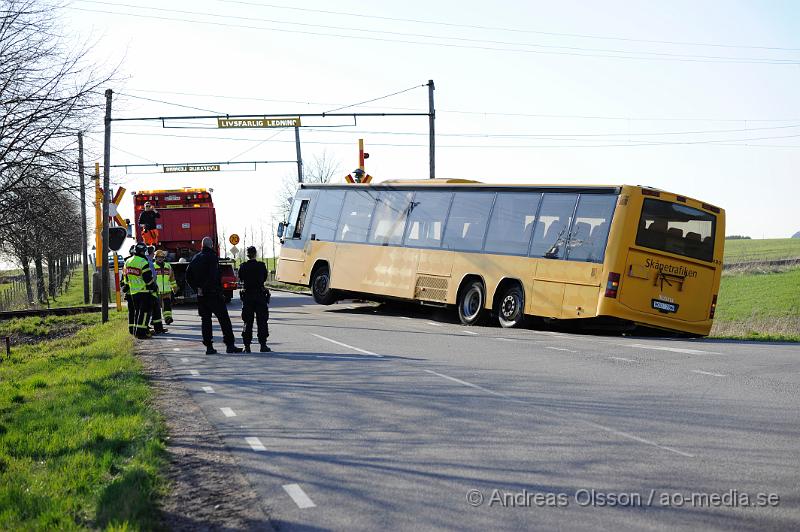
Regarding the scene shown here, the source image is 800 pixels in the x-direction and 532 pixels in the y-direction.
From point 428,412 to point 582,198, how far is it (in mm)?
10889

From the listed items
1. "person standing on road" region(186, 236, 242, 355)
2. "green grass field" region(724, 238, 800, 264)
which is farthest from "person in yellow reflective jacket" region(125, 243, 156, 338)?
"green grass field" region(724, 238, 800, 264)

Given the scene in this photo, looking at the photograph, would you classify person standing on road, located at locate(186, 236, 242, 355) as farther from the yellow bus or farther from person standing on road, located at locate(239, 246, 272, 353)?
the yellow bus

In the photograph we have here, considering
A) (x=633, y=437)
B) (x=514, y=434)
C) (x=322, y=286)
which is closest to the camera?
(x=633, y=437)

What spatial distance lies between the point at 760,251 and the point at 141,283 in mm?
74693

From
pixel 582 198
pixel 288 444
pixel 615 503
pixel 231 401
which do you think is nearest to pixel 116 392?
pixel 231 401

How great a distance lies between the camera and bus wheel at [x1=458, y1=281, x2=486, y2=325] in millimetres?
21397

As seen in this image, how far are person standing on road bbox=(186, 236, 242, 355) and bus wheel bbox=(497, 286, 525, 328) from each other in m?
6.85

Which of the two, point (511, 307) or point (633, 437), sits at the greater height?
point (511, 307)

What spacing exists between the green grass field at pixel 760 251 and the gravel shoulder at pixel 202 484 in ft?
218

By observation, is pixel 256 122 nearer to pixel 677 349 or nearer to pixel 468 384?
pixel 677 349

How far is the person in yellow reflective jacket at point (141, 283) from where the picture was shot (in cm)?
1889

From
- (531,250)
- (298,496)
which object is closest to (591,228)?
(531,250)

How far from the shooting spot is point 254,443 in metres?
8.11

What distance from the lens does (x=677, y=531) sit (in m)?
5.23
